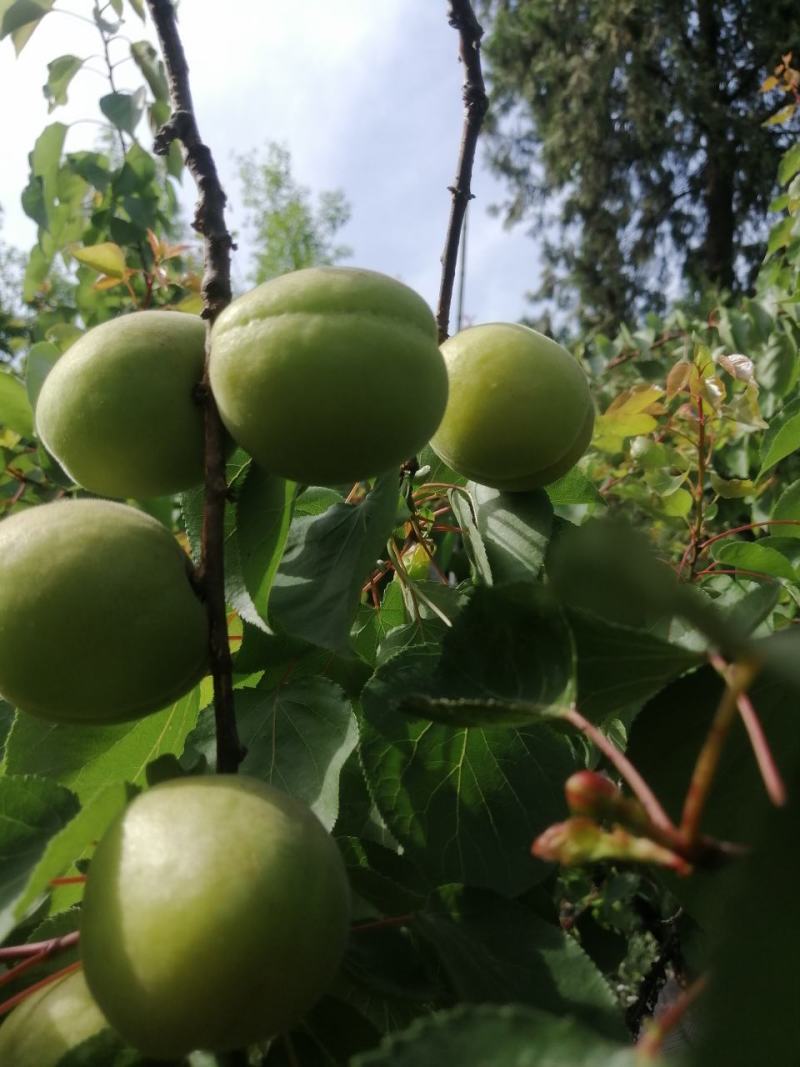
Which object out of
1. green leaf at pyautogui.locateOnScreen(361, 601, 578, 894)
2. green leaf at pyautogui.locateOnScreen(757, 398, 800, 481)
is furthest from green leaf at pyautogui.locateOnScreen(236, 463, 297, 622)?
green leaf at pyautogui.locateOnScreen(757, 398, 800, 481)

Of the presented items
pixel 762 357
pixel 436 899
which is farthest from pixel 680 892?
pixel 762 357

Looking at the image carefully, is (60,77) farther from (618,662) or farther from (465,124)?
(618,662)

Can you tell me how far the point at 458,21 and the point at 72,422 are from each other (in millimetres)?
626

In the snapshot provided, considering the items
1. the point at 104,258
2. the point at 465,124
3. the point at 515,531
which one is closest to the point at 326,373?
the point at 515,531

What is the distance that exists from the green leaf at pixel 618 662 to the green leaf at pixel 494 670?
0.02 m

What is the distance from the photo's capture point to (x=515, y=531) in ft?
2.77

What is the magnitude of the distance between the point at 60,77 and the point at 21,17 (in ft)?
1.38

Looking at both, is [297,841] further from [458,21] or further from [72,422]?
[458,21]

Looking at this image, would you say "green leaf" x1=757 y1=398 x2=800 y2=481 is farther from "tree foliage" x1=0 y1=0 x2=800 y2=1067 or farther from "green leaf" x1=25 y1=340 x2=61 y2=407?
"green leaf" x1=25 y1=340 x2=61 y2=407

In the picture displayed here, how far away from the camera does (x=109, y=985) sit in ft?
1.49

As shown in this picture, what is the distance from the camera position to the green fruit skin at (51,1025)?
52 cm

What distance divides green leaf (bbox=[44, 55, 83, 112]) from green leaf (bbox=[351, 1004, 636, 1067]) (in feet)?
7.29

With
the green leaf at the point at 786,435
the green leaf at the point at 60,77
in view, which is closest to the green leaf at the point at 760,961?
the green leaf at the point at 786,435

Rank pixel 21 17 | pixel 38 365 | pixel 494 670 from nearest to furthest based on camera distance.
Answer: pixel 494 670
pixel 38 365
pixel 21 17
